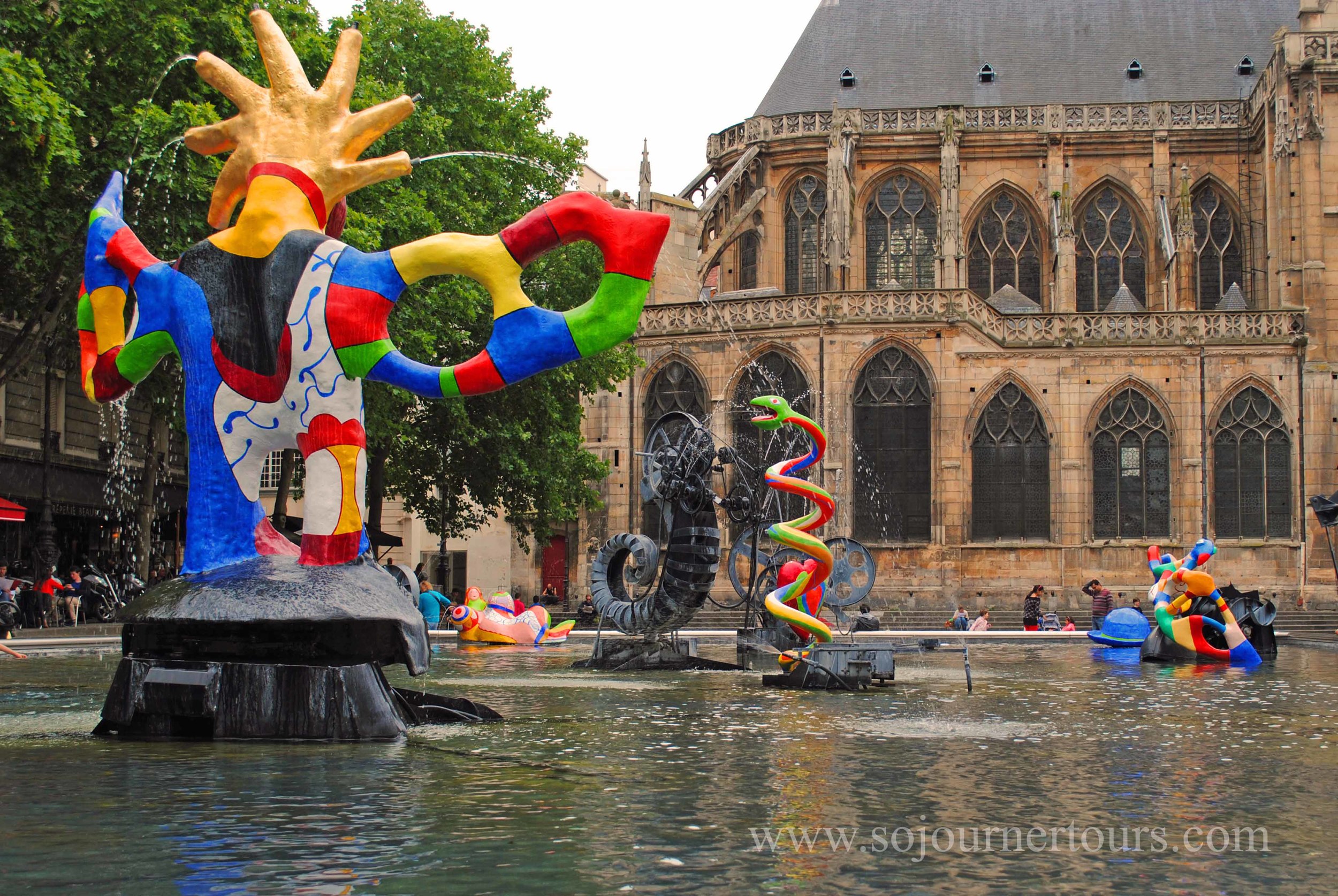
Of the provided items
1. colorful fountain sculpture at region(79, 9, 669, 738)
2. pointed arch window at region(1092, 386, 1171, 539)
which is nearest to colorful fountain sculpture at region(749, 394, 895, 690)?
colorful fountain sculpture at region(79, 9, 669, 738)

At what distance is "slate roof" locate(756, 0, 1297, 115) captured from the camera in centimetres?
5153

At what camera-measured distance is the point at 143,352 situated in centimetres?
1132

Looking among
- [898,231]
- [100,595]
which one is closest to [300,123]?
[100,595]

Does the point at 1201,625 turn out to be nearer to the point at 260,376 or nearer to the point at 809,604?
the point at 809,604

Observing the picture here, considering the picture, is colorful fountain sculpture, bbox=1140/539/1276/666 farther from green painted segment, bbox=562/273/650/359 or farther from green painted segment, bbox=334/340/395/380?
green painted segment, bbox=334/340/395/380

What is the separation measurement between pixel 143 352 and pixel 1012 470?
31.6 meters

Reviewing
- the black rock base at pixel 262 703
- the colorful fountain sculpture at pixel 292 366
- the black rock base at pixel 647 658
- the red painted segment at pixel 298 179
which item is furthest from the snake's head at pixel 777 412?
the black rock base at pixel 262 703

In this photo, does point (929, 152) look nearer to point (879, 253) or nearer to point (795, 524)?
point (879, 253)

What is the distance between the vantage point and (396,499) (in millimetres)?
52688

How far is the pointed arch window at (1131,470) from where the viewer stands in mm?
40281

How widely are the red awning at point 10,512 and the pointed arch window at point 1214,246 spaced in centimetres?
3359

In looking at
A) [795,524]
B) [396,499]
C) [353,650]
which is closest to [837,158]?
[396,499]

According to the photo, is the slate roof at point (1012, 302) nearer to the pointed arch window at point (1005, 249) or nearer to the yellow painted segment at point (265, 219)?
the pointed arch window at point (1005, 249)

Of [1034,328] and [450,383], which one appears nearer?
[450,383]
